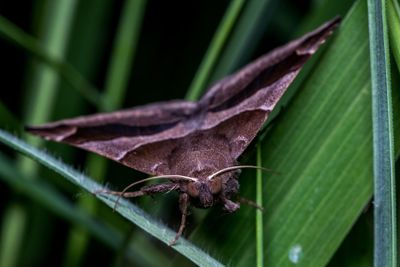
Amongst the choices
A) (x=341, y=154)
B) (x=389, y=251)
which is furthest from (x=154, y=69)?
(x=389, y=251)

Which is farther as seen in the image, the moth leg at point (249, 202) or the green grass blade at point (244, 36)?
the green grass blade at point (244, 36)

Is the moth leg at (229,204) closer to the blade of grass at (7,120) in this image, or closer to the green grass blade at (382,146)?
the green grass blade at (382,146)

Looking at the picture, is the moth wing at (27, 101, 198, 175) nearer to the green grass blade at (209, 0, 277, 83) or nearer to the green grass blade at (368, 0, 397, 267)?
the green grass blade at (209, 0, 277, 83)

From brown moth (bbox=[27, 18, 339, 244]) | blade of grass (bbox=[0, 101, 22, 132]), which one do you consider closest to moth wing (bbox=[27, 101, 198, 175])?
brown moth (bbox=[27, 18, 339, 244])

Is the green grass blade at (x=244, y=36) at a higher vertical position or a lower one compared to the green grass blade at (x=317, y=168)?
higher

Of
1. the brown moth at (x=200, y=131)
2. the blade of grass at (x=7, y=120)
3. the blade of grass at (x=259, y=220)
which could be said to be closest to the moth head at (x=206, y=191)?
the brown moth at (x=200, y=131)

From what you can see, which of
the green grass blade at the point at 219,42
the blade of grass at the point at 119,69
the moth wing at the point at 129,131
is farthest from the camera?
the blade of grass at the point at 119,69

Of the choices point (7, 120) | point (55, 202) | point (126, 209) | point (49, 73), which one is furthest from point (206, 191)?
point (49, 73)

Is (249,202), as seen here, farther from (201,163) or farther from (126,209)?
(126,209)

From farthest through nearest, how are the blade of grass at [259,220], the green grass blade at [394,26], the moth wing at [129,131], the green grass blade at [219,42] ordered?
the green grass blade at [219,42] < the moth wing at [129,131] < the blade of grass at [259,220] < the green grass blade at [394,26]
